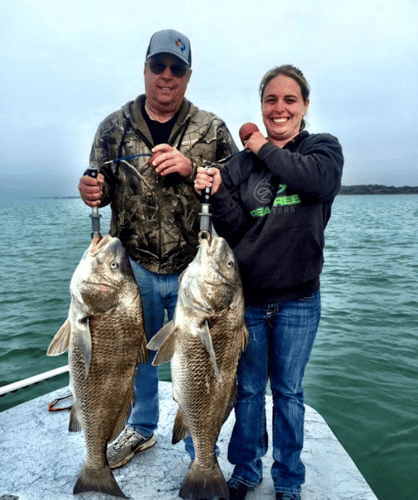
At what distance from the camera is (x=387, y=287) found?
14.5m

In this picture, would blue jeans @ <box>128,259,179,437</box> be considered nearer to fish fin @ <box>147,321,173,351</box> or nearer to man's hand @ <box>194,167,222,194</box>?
fish fin @ <box>147,321,173,351</box>

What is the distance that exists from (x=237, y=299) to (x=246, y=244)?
41 cm

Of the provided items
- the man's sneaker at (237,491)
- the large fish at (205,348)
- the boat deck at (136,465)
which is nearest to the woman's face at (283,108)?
the large fish at (205,348)

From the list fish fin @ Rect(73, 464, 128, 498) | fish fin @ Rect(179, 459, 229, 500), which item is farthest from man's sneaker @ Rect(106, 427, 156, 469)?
fish fin @ Rect(179, 459, 229, 500)

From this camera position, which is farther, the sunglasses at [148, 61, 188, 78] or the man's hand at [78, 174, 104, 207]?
the sunglasses at [148, 61, 188, 78]

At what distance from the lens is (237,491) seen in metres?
3.23

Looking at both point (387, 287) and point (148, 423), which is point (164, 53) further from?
point (387, 287)

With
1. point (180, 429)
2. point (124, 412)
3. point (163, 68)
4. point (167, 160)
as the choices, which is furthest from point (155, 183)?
point (180, 429)

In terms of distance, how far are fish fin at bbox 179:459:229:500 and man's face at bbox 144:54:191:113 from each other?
9.03ft

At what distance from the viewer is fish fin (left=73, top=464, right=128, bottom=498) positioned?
2.95 m

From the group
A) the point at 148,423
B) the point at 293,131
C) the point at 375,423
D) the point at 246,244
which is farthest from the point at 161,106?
the point at 375,423

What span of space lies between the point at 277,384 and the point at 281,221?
1.21 meters

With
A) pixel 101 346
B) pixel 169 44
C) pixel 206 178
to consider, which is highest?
pixel 169 44

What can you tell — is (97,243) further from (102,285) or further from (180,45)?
(180,45)
